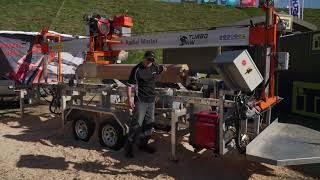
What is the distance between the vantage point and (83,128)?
8.47 metres

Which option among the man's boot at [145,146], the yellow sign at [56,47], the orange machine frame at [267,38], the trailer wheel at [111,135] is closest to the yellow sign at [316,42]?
the orange machine frame at [267,38]

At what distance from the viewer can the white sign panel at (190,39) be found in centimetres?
659

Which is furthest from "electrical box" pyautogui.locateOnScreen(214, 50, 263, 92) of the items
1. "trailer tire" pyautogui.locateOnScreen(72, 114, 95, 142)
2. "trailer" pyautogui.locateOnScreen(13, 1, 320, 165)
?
"trailer tire" pyautogui.locateOnScreen(72, 114, 95, 142)

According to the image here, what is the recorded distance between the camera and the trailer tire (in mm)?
8281

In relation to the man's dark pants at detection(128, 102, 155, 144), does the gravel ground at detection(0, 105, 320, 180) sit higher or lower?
lower

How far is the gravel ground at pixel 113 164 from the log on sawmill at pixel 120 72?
1.20 metres

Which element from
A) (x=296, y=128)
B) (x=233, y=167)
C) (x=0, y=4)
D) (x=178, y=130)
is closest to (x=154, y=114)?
(x=178, y=130)

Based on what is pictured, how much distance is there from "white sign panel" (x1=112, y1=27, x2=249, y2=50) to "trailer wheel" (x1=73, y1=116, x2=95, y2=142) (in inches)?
63.1

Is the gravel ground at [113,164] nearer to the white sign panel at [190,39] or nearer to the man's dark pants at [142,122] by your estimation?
the man's dark pants at [142,122]

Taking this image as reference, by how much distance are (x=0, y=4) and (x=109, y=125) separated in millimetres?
31033

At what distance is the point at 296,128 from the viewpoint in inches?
259

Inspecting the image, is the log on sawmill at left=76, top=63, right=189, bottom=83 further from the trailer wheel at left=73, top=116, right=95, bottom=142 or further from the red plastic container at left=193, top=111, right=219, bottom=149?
the red plastic container at left=193, top=111, right=219, bottom=149

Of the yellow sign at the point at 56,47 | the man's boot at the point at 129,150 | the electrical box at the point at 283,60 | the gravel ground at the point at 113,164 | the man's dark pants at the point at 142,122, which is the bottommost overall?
the gravel ground at the point at 113,164

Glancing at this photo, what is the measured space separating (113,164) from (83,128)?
179cm
